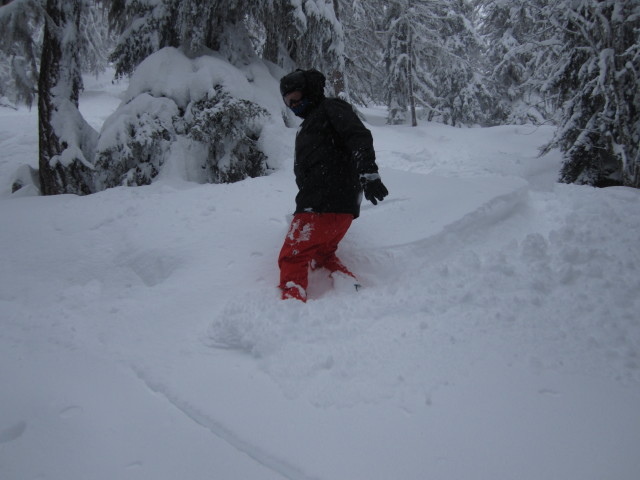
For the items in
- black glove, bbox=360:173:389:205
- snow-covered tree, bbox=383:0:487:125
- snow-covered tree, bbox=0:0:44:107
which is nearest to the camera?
black glove, bbox=360:173:389:205

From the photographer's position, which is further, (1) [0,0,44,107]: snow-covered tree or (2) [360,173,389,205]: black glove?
(1) [0,0,44,107]: snow-covered tree

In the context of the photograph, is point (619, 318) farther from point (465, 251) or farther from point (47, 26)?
point (47, 26)

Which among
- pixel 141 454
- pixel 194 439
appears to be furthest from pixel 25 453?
pixel 194 439

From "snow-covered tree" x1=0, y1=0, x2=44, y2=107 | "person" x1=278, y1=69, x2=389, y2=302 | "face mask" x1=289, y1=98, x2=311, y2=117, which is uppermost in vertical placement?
"snow-covered tree" x1=0, y1=0, x2=44, y2=107

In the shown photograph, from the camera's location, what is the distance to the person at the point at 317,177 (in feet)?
9.95

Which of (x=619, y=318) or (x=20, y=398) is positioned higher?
(x=619, y=318)

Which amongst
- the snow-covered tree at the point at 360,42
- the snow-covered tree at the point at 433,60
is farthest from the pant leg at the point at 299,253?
the snow-covered tree at the point at 433,60

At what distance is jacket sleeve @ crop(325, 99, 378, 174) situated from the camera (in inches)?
111

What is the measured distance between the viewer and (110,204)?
178 inches

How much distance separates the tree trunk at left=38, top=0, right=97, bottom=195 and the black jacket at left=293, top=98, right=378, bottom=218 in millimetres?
5221

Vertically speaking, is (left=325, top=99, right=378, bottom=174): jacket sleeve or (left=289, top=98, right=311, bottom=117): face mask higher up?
(left=289, top=98, right=311, bottom=117): face mask

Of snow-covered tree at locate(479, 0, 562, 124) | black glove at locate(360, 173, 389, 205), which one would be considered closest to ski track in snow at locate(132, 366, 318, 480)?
black glove at locate(360, 173, 389, 205)

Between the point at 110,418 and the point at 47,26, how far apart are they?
7.35 m

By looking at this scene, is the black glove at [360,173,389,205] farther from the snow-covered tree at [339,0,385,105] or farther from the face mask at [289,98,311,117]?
the snow-covered tree at [339,0,385,105]
